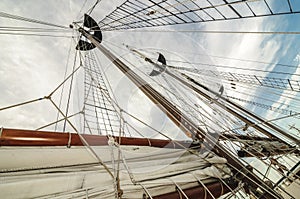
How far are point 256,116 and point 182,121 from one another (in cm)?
119

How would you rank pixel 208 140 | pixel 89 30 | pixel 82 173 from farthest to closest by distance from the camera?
pixel 89 30
pixel 208 140
pixel 82 173

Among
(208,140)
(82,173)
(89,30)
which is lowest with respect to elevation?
(82,173)

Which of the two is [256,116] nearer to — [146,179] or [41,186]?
[146,179]

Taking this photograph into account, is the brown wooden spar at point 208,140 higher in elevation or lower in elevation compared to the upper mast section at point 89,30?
lower

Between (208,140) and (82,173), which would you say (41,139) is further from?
(208,140)

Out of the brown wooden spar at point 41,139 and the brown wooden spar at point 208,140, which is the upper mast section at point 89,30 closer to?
the brown wooden spar at point 208,140

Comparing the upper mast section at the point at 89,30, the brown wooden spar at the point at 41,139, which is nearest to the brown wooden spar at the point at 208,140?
the brown wooden spar at the point at 41,139

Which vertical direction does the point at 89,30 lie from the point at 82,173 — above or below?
above

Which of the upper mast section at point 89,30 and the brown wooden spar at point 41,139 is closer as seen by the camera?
the brown wooden spar at point 41,139

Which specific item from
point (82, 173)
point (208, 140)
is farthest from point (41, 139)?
point (208, 140)

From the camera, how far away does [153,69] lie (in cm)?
734

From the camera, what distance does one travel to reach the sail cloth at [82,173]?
1.00 meters

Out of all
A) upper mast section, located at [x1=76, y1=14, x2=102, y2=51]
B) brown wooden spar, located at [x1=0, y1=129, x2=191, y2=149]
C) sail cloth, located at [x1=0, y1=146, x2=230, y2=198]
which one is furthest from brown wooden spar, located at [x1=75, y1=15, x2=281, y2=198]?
upper mast section, located at [x1=76, y1=14, x2=102, y2=51]

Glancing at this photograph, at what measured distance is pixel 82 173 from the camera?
1.24 metres
